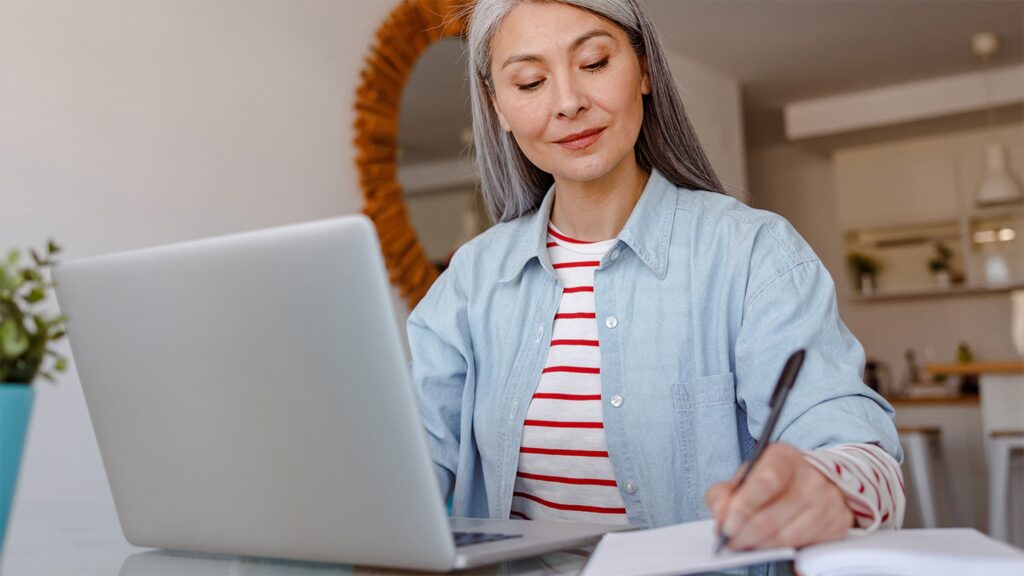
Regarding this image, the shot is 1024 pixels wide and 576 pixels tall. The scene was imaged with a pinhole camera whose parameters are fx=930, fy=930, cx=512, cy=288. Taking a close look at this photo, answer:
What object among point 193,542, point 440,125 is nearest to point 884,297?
point 440,125

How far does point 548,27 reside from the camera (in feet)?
3.81

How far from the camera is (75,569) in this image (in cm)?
79

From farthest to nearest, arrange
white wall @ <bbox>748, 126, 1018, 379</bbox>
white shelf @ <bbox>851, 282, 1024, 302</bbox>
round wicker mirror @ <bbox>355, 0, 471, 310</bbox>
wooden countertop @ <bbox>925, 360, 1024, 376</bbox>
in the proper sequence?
white wall @ <bbox>748, 126, 1018, 379</bbox> < white shelf @ <bbox>851, 282, 1024, 302</bbox> < wooden countertop @ <bbox>925, 360, 1024, 376</bbox> < round wicker mirror @ <bbox>355, 0, 471, 310</bbox>

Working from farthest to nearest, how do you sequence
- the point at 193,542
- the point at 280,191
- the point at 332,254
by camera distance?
the point at 280,191, the point at 193,542, the point at 332,254

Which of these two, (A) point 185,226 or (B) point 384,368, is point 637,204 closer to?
(B) point 384,368

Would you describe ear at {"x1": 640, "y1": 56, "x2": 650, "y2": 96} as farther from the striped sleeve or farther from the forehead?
the striped sleeve

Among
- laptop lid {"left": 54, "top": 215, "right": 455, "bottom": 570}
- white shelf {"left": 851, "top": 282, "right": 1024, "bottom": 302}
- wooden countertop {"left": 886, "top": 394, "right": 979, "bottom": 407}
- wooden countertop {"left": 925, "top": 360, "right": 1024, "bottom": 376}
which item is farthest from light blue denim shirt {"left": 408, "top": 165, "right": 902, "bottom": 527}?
white shelf {"left": 851, "top": 282, "right": 1024, "bottom": 302}

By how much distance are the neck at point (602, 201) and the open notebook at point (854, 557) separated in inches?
25.3

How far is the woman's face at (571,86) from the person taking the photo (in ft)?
3.77

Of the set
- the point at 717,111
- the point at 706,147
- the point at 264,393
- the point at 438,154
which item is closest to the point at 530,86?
the point at 264,393

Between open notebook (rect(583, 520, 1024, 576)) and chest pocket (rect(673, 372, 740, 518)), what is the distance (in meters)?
0.39

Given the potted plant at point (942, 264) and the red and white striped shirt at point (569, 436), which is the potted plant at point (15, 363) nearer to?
the red and white striped shirt at point (569, 436)

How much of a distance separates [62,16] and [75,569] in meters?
1.48

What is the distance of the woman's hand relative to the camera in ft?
1.95
